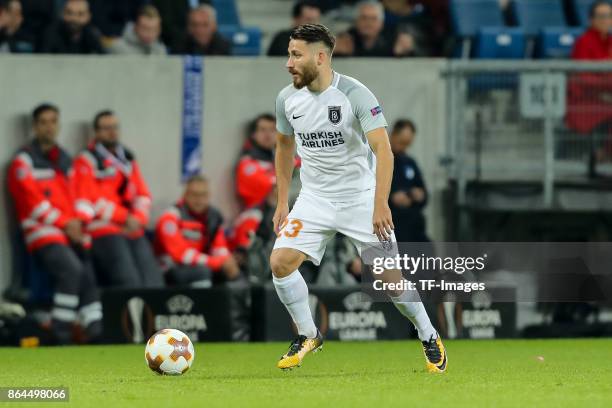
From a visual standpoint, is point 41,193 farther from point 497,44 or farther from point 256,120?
point 497,44

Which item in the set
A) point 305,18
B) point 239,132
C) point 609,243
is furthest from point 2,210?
point 609,243

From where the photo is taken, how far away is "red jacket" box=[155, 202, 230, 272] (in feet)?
47.4

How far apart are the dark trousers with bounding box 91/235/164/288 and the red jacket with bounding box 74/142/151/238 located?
9 cm

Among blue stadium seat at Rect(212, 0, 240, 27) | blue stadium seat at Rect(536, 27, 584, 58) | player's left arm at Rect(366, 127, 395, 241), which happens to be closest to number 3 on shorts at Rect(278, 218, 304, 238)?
player's left arm at Rect(366, 127, 395, 241)

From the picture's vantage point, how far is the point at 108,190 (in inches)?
569

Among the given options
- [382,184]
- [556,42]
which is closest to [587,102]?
[556,42]

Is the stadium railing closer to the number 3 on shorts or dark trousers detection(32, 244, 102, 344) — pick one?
dark trousers detection(32, 244, 102, 344)

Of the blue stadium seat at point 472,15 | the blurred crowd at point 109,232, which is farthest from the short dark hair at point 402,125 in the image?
the blue stadium seat at point 472,15

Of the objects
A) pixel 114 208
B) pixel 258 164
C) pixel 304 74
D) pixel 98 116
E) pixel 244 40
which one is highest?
pixel 304 74

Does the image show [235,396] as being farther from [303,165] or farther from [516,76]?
[516,76]

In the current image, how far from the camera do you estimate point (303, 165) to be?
952 centimetres

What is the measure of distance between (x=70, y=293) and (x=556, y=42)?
6.45 meters

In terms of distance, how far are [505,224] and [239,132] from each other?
3017 mm

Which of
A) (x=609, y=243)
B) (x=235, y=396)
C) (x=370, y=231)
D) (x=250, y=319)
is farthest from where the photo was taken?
(x=609, y=243)
